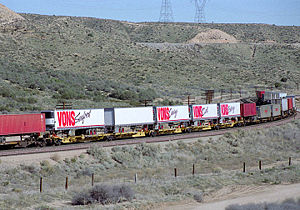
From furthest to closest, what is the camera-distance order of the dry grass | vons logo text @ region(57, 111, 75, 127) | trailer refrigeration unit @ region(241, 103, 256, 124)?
trailer refrigeration unit @ region(241, 103, 256, 124)
vons logo text @ region(57, 111, 75, 127)
the dry grass

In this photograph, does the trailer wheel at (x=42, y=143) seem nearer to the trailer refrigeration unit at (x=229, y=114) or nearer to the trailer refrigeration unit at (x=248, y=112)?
the trailer refrigeration unit at (x=229, y=114)

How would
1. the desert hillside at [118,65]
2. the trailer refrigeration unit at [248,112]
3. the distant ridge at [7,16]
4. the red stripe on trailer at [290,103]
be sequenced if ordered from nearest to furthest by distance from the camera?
the trailer refrigeration unit at [248,112]
the desert hillside at [118,65]
the red stripe on trailer at [290,103]
the distant ridge at [7,16]

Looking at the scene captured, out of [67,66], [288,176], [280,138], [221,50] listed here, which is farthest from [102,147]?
[221,50]

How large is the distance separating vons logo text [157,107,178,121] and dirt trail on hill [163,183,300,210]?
20360mm

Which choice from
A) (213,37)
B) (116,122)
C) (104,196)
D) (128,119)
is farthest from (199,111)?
(213,37)

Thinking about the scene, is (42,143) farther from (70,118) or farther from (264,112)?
(264,112)

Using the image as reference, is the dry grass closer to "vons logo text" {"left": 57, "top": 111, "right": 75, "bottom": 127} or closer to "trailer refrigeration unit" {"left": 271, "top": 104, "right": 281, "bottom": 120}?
"vons logo text" {"left": 57, "top": 111, "right": 75, "bottom": 127}

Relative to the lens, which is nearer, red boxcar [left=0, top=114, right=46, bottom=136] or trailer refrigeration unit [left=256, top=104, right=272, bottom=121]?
red boxcar [left=0, top=114, right=46, bottom=136]

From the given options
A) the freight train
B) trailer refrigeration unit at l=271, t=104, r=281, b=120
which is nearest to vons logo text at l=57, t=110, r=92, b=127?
the freight train

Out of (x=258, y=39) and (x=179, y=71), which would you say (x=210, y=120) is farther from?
(x=258, y=39)

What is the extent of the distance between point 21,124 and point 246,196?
1901cm

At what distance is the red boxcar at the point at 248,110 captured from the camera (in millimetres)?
52934

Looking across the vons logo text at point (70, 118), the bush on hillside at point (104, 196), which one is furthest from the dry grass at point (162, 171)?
the vons logo text at point (70, 118)

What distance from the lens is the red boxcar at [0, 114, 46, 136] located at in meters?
30.0
